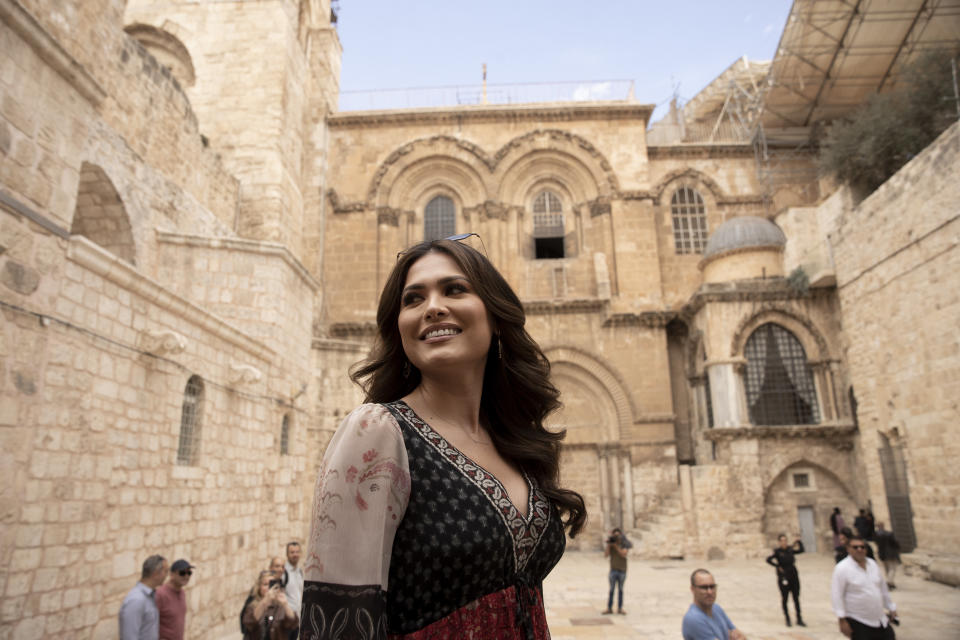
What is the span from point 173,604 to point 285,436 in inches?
215

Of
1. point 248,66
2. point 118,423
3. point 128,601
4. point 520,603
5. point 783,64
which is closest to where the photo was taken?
point 520,603

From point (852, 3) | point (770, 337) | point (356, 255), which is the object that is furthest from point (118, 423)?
Answer: point (852, 3)

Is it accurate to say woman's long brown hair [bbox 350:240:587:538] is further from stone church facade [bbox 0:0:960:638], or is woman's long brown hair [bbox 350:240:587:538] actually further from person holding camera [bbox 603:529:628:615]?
person holding camera [bbox 603:529:628:615]

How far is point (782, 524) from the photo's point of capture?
16.3m

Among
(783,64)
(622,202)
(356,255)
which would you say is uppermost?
(783,64)

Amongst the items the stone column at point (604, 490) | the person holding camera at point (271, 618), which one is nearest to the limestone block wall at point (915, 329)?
the stone column at point (604, 490)

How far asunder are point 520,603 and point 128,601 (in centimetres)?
458

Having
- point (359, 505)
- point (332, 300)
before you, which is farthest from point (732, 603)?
point (332, 300)

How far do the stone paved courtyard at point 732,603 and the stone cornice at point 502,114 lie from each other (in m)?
14.1

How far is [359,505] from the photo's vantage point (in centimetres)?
109

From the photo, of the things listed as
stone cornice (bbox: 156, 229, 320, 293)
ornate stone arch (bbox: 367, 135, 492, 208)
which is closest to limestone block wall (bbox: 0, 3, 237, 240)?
stone cornice (bbox: 156, 229, 320, 293)

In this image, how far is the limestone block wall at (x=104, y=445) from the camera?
462 centimetres

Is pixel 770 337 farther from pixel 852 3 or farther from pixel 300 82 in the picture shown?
pixel 300 82

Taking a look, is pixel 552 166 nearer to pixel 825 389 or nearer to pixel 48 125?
pixel 825 389
